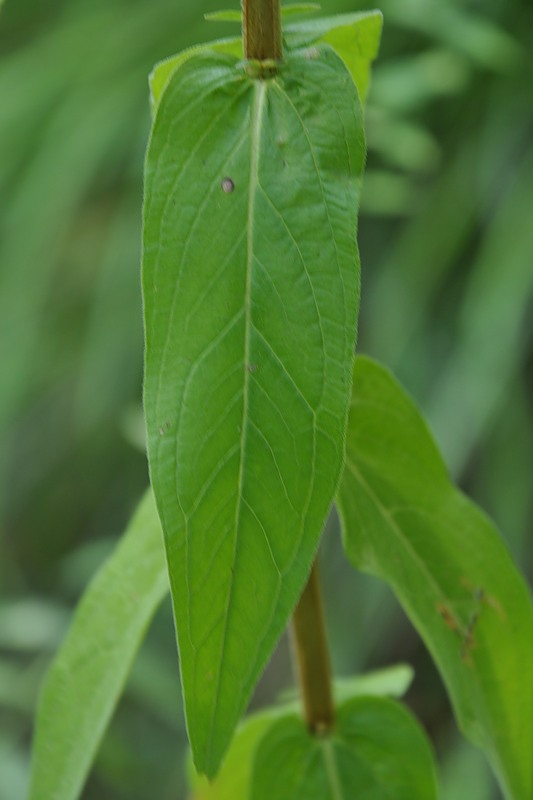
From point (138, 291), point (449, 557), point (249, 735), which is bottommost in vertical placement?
point (138, 291)

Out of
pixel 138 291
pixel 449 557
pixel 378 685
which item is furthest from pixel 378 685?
pixel 138 291

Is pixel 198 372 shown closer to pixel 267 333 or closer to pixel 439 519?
pixel 267 333

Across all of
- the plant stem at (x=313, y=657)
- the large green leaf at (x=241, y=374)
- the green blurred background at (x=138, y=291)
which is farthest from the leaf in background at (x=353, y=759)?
the green blurred background at (x=138, y=291)

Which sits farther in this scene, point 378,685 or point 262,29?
point 378,685

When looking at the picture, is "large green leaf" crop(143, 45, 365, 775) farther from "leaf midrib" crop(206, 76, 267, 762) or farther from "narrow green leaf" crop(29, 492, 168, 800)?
"narrow green leaf" crop(29, 492, 168, 800)

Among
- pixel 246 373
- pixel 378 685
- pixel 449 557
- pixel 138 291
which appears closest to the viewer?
pixel 246 373

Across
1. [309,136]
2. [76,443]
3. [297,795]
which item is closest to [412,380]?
[76,443]

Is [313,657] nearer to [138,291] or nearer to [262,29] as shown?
[262,29]

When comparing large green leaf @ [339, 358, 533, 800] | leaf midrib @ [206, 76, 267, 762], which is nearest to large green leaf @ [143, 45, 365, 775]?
leaf midrib @ [206, 76, 267, 762]
